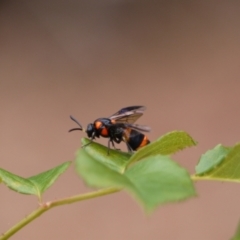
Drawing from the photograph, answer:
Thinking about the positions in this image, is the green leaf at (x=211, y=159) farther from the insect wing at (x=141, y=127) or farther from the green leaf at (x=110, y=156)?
the insect wing at (x=141, y=127)

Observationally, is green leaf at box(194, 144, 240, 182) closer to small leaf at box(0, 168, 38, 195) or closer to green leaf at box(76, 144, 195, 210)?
green leaf at box(76, 144, 195, 210)

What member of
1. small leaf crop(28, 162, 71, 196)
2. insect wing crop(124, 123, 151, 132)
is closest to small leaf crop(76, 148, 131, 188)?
small leaf crop(28, 162, 71, 196)

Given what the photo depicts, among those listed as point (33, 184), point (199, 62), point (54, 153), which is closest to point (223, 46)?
point (199, 62)

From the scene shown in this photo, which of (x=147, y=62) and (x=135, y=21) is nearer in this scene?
(x=147, y=62)

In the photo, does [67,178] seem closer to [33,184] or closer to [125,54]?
[125,54]

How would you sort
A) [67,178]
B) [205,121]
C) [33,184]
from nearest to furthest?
[33,184] → [67,178] → [205,121]

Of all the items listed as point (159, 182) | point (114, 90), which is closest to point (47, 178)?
point (159, 182)

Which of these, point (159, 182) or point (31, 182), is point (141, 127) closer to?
point (31, 182)
